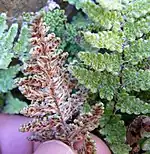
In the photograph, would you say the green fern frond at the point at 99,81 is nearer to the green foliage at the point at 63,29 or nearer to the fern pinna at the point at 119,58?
the fern pinna at the point at 119,58

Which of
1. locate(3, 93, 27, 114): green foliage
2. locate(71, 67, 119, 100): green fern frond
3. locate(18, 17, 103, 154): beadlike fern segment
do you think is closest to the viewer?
locate(18, 17, 103, 154): beadlike fern segment

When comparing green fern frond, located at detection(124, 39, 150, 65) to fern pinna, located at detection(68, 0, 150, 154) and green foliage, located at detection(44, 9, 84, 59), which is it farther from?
green foliage, located at detection(44, 9, 84, 59)

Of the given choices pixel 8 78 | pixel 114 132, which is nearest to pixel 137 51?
pixel 114 132

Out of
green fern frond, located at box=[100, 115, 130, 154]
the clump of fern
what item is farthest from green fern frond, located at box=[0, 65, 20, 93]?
green fern frond, located at box=[100, 115, 130, 154]

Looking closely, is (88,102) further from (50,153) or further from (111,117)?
(50,153)

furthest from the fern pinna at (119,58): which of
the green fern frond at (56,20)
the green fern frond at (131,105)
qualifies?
the green fern frond at (56,20)

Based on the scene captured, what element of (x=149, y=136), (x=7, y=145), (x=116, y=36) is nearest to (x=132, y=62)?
(x=116, y=36)

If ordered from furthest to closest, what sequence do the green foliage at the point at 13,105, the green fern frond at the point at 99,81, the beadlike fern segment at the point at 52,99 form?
the green foliage at the point at 13,105 < the green fern frond at the point at 99,81 < the beadlike fern segment at the point at 52,99
